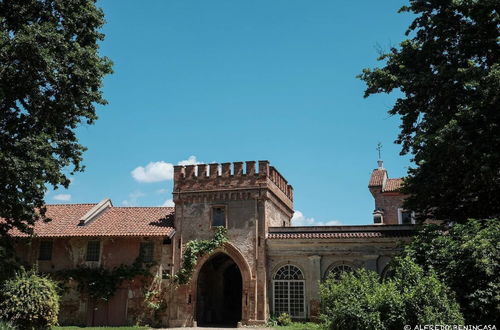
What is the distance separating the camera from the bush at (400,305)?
13227mm

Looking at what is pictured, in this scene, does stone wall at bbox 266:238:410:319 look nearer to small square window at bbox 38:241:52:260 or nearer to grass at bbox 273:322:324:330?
grass at bbox 273:322:324:330

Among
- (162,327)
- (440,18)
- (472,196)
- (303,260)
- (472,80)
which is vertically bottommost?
(162,327)

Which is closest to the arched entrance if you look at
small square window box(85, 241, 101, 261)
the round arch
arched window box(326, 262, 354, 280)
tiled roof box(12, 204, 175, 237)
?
the round arch

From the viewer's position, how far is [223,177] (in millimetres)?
→ 28922

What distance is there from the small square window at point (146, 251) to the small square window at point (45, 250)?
5.42 metres

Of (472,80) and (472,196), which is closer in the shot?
(472,80)

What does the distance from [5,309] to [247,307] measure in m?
12.4

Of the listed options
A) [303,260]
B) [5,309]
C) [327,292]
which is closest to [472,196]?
[327,292]

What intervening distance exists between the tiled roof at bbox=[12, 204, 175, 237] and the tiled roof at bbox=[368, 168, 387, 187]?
14460 millimetres

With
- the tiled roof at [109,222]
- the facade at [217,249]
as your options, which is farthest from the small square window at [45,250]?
the tiled roof at [109,222]

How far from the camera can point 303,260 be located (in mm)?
27141

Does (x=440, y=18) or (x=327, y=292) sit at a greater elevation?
(x=440, y=18)

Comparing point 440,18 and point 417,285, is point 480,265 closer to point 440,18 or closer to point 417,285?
point 417,285

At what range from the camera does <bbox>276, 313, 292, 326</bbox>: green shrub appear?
26016 millimetres
